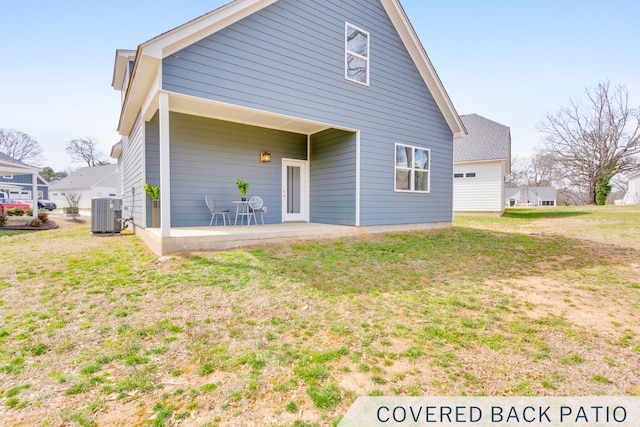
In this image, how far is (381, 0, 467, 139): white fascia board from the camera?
8.62m

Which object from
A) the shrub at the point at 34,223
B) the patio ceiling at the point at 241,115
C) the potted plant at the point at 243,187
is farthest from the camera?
the shrub at the point at 34,223

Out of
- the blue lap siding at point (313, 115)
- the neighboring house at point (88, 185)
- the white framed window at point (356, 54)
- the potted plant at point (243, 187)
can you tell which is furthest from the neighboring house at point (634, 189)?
the neighboring house at point (88, 185)

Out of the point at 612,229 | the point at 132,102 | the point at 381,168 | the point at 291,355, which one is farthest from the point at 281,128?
the point at 612,229

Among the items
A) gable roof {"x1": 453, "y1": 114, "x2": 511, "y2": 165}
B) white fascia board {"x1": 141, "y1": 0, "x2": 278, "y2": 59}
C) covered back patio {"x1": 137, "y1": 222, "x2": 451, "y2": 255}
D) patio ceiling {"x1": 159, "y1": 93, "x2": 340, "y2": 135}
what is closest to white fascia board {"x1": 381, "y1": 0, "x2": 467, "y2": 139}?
patio ceiling {"x1": 159, "y1": 93, "x2": 340, "y2": 135}

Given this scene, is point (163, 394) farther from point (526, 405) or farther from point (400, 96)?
point (400, 96)

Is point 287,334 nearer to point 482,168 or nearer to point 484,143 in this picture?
point 482,168

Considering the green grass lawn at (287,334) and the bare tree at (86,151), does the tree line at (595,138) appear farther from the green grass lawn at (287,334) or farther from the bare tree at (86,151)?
the bare tree at (86,151)

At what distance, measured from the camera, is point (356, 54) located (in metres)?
8.02

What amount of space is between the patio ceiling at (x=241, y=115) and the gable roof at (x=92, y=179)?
2845cm

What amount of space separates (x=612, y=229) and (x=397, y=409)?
11.0 m

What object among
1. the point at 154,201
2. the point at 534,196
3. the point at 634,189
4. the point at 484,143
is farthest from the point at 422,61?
the point at 534,196

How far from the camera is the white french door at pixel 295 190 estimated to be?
9281mm

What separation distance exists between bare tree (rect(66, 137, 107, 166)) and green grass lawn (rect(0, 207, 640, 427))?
150ft

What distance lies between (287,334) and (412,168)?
24.9 feet
